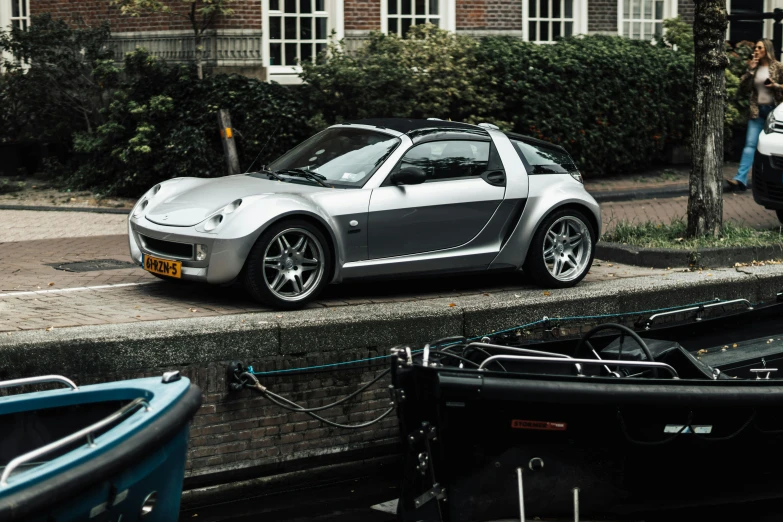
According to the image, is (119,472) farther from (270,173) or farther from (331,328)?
(270,173)

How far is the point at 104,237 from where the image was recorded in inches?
466

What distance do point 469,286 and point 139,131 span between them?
6799 mm

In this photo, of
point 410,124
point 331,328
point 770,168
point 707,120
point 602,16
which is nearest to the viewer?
point 331,328

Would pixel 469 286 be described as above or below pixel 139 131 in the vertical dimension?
below

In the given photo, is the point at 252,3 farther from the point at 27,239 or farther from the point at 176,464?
the point at 176,464

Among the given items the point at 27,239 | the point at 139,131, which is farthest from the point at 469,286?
the point at 139,131

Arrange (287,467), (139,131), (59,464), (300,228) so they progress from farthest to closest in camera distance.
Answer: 1. (139,131)
2. (300,228)
3. (287,467)
4. (59,464)

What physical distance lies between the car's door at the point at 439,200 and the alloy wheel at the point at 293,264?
1.66ft

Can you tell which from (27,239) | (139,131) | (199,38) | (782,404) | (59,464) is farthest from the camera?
(199,38)

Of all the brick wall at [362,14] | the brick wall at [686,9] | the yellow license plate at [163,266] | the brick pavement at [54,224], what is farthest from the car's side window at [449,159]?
the brick wall at [686,9]

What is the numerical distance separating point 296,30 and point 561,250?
886 centimetres

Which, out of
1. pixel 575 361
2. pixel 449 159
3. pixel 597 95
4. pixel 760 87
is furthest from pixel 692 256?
pixel 597 95

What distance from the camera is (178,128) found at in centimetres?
1457

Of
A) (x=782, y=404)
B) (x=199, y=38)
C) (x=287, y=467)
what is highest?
(x=199, y=38)
